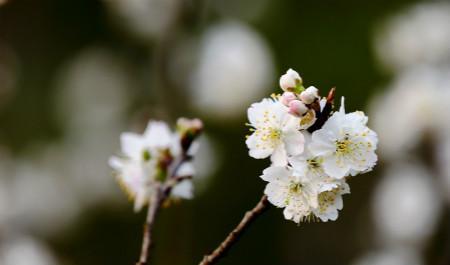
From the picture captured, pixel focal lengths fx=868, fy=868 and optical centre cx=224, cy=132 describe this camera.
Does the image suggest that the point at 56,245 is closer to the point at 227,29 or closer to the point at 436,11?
the point at 227,29

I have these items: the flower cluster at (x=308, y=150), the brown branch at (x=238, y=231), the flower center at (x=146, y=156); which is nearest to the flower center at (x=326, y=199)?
the flower cluster at (x=308, y=150)

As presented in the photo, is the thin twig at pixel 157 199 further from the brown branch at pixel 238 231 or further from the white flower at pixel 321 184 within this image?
the white flower at pixel 321 184

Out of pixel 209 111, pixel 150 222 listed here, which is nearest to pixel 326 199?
pixel 150 222

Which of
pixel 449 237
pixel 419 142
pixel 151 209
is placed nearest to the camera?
pixel 151 209

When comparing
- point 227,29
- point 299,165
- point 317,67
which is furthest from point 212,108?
point 299,165

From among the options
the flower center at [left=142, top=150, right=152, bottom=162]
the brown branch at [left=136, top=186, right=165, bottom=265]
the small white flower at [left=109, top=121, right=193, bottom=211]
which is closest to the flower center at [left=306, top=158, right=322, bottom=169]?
the brown branch at [left=136, top=186, right=165, bottom=265]
